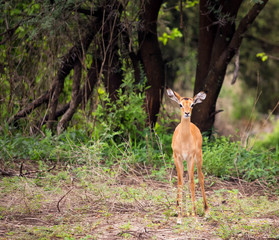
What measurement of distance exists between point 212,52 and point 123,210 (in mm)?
3991

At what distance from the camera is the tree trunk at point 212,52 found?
7.51m

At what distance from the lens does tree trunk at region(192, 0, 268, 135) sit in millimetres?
7512

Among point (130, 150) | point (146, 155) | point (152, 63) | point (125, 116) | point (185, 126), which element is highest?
point (152, 63)

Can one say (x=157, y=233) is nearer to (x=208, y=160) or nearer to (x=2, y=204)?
(x=2, y=204)

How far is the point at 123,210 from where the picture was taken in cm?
482

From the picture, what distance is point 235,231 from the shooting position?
4133mm

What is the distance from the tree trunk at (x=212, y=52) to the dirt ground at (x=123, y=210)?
1.78m

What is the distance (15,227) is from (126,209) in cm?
121

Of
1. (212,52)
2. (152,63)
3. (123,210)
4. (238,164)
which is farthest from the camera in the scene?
(152,63)

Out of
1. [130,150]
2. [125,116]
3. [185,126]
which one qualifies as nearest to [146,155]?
[130,150]

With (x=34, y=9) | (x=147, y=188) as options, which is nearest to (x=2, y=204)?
(x=147, y=188)

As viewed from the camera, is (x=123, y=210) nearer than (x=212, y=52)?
Yes

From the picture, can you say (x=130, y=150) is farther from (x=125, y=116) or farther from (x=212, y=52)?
(x=212, y=52)

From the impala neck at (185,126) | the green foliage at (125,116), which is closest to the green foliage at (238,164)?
the green foliage at (125,116)
